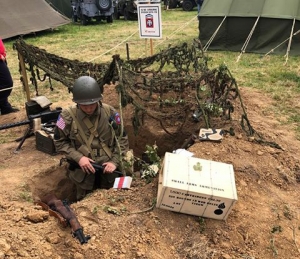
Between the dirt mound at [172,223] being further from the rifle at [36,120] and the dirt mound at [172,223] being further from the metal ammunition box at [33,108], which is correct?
the metal ammunition box at [33,108]

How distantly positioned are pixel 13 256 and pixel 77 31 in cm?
1570

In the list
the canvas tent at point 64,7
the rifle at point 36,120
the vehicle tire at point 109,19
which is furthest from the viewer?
the canvas tent at point 64,7

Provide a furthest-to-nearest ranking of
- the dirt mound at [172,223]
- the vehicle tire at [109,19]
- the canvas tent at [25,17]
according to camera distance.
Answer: the vehicle tire at [109,19] < the canvas tent at [25,17] < the dirt mound at [172,223]

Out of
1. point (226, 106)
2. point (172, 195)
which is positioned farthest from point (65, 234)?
point (226, 106)

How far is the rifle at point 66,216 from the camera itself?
3.06 m

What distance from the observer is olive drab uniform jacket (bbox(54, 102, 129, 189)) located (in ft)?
13.6

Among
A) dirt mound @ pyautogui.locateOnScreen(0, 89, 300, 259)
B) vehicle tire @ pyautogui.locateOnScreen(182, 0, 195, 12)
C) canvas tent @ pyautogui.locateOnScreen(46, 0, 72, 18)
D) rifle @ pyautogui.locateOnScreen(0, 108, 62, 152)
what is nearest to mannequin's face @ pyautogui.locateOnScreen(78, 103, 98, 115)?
dirt mound @ pyautogui.locateOnScreen(0, 89, 300, 259)

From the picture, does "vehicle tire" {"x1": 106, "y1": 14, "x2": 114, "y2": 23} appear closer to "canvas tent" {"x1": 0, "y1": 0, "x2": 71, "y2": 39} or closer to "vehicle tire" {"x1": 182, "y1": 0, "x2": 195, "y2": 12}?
"canvas tent" {"x1": 0, "y1": 0, "x2": 71, "y2": 39}

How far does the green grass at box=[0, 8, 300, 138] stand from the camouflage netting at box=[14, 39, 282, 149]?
1388 mm

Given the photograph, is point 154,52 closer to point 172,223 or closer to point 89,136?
point 89,136

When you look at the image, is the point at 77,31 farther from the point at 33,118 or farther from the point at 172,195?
the point at 172,195

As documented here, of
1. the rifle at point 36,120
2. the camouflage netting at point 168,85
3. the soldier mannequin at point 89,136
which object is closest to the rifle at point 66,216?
the soldier mannequin at point 89,136

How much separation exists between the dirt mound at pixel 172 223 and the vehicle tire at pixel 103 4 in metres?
15.7

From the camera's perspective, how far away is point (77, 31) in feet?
56.9
